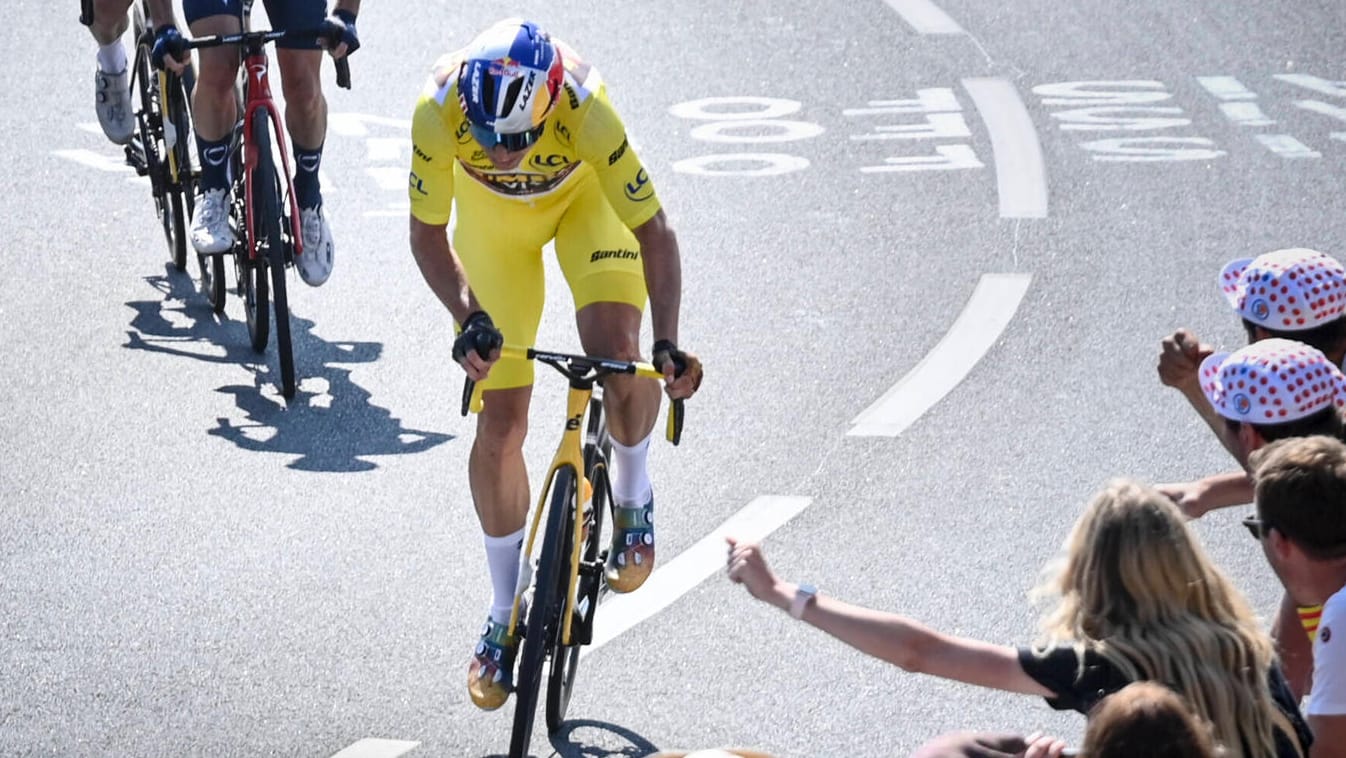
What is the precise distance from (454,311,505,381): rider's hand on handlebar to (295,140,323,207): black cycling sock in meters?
4.16

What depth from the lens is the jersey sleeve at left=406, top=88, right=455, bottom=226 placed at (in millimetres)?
6285

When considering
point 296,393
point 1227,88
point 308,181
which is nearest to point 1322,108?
point 1227,88

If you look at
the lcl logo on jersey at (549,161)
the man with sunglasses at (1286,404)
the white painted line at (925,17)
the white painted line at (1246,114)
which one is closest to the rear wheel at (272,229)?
the lcl logo on jersey at (549,161)

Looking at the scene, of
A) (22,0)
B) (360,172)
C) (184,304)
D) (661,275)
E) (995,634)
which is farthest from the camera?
(22,0)

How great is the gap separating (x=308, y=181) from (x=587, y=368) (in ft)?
13.7

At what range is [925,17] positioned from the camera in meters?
14.8

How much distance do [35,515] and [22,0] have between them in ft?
26.8

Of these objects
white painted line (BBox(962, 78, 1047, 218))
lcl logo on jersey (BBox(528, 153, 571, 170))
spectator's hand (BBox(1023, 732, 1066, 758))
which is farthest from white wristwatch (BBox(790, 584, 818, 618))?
white painted line (BBox(962, 78, 1047, 218))

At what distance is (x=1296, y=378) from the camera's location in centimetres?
529

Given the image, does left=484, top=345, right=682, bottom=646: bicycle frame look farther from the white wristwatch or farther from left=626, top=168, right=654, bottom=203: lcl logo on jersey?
the white wristwatch

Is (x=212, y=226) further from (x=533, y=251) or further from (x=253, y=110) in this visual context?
(x=533, y=251)

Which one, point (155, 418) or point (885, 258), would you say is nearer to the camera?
point (155, 418)

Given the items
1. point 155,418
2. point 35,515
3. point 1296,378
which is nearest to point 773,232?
point 155,418

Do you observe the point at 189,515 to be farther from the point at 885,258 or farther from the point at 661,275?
the point at 885,258
